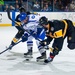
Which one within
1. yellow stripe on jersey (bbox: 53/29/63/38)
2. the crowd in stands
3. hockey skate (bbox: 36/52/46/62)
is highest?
yellow stripe on jersey (bbox: 53/29/63/38)

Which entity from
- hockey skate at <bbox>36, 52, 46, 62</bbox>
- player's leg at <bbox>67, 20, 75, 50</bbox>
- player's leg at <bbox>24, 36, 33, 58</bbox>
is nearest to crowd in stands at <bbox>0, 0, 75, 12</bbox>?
player's leg at <bbox>24, 36, 33, 58</bbox>

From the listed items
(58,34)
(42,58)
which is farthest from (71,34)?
(42,58)

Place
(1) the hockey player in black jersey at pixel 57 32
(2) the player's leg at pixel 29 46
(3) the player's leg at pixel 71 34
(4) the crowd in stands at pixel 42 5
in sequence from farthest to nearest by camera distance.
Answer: (4) the crowd in stands at pixel 42 5 → (2) the player's leg at pixel 29 46 → (3) the player's leg at pixel 71 34 → (1) the hockey player in black jersey at pixel 57 32

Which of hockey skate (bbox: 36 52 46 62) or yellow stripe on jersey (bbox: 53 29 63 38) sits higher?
yellow stripe on jersey (bbox: 53 29 63 38)

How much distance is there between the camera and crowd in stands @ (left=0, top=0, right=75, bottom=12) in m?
12.1

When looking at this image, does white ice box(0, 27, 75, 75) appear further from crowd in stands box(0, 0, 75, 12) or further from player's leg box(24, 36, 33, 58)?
crowd in stands box(0, 0, 75, 12)

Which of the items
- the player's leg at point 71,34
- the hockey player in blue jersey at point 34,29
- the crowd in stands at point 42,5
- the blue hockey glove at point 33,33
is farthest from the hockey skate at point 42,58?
the crowd in stands at point 42,5

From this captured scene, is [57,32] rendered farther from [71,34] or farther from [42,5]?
[42,5]

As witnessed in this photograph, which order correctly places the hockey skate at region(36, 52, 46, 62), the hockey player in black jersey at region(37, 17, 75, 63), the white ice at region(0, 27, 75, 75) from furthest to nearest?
the hockey skate at region(36, 52, 46, 62) → the hockey player in black jersey at region(37, 17, 75, 63) → the white ice at region(0, 27, 75, 75)

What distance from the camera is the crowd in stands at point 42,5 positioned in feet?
39.6

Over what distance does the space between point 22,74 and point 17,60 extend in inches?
41.1

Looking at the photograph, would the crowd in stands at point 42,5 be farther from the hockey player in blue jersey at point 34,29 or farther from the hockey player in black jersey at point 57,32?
the hockey player in black jersey at point 57,32

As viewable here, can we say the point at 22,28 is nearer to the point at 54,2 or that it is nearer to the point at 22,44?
the point at 22,44

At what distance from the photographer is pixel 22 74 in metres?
4.55
